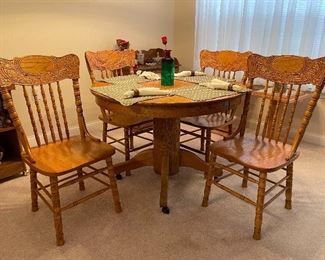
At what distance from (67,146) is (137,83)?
65 centimetres

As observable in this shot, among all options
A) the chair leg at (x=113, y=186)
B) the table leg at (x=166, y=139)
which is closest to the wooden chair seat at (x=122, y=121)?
the table leg at (x=166, y=139)

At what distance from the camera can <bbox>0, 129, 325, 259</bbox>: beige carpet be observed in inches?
66.7

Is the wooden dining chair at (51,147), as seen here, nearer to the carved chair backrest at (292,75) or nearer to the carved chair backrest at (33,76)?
the carved chair backrest at (33,76)

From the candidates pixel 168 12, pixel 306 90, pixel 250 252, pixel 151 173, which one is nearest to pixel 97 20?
pixel 168 12

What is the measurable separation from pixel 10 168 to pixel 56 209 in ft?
3.17

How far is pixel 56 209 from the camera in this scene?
1.70 meters

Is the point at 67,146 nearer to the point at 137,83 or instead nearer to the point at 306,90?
the point at 137,83

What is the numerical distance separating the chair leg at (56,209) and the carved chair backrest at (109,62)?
113 centimetres

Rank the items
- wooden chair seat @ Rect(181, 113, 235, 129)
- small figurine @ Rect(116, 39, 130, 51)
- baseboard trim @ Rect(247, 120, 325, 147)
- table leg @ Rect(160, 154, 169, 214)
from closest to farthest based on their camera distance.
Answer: table leg @ Rect(160, 154, 169, 214), wooden chair seat @ Rect(181, 113, 235, 129), baseboard trim @ Rect(247, 120, 325, 147), small figurine @ Rect(116, 39, 130, 51)

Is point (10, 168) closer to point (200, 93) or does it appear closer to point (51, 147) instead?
point (51, 147)

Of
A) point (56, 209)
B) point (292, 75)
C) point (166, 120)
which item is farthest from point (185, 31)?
point (56, 209)

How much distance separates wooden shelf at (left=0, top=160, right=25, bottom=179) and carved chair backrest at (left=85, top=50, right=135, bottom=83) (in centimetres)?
92

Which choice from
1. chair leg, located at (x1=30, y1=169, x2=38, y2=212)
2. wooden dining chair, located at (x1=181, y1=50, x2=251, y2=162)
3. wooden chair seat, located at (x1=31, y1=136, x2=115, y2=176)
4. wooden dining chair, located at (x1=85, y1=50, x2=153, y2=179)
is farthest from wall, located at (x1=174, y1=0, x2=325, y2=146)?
chair leg, located at (x1=30, y1=169, x2=38, y2=212)

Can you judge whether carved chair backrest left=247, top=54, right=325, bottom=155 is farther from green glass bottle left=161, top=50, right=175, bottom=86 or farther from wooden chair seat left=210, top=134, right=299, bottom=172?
green glass bottle left=161, top=50, right=175, bottom=86
